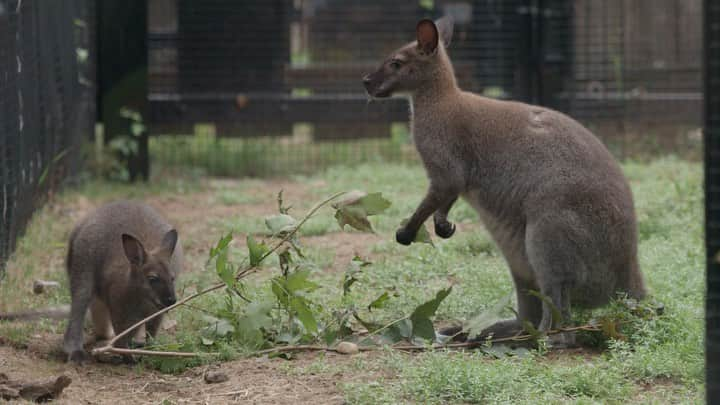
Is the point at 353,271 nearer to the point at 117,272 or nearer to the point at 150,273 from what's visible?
the point at 150,273

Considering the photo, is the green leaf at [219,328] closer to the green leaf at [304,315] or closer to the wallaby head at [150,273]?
the wallaby head at [150,273]


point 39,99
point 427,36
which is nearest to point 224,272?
point 427,36

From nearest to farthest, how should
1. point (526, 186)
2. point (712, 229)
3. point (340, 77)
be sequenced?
point (712, 229) → point (526, 186) → point (340, 77)

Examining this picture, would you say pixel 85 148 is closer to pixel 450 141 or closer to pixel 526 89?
pixel 526 89

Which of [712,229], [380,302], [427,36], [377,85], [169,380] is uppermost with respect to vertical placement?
[427,36]

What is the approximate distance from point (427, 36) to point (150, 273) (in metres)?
1.90

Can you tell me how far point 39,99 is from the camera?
734 centimetres

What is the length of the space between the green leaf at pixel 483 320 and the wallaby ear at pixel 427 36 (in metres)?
1.43

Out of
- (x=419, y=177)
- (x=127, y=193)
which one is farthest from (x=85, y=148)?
(x=419, y=177)

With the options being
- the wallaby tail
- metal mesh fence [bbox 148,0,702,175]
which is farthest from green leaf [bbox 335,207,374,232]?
metal mesh fence [bbox 148,0,702,175]

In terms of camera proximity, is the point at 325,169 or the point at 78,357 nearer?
the point at 78,357

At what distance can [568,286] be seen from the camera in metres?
4.92

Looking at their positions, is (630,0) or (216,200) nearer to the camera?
(216,200)

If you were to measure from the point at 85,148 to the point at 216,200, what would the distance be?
1722mm
